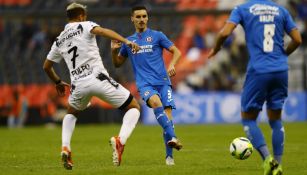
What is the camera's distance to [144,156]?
13719mm

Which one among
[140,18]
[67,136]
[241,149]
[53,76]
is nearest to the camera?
[241,149]

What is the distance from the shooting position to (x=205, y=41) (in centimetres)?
2950

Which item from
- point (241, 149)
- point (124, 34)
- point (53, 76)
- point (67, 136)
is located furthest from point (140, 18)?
point (124, 34)

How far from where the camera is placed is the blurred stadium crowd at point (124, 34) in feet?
92.6

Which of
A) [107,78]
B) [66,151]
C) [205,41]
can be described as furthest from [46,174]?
[205,41]

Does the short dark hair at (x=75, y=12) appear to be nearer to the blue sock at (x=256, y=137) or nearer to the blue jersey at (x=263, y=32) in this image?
the blue jersey at (x=263, y=32)

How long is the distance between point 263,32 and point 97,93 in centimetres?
265

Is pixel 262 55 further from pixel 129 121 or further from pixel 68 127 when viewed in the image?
pixel 68 127

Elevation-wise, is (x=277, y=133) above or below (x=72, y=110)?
below

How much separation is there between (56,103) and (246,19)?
754 inches

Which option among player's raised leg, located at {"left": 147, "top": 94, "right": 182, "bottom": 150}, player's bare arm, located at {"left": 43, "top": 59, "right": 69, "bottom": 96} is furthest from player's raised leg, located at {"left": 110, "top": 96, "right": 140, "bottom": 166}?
player's bare arm, located at {"left": 43, "top": 59, "right": 69, "bottom": 96}

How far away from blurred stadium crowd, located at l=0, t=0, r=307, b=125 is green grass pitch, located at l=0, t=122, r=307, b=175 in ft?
24.3

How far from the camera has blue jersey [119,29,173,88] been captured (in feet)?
39.8

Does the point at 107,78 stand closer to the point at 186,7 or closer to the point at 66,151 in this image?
the point at 66,151
